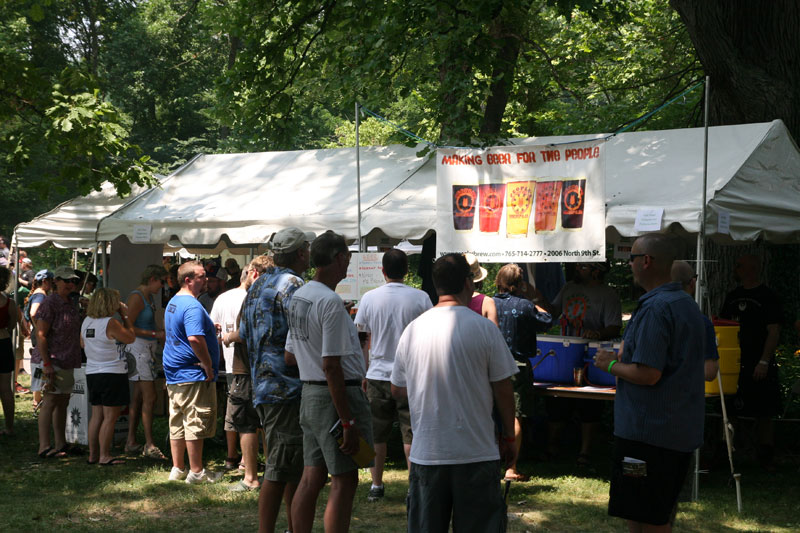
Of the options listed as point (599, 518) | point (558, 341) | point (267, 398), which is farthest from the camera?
point (558, 341)

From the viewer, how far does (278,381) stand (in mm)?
4828

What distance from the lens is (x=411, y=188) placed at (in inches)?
361

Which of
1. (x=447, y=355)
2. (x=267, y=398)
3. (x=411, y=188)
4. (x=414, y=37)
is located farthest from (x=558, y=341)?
(x=414, y=37)

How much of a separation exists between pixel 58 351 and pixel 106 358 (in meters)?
0.88

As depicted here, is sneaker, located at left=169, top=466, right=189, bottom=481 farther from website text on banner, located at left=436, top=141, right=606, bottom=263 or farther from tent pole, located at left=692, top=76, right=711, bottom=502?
tent pole, located at left=692, top=76, right=711, bottom=502

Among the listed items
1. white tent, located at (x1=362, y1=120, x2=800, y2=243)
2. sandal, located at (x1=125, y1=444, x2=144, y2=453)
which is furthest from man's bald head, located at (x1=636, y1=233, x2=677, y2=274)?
sandal, located at (x1=125, y1=444, x2=144, y2=453)

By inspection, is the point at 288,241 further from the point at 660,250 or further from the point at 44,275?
the point at 44,275

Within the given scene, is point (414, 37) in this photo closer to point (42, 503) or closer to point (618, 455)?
point (42, 503)

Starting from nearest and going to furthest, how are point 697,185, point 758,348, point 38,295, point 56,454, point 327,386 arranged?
point 327,386 < point 697,185 < point 758,348 < point 56,454 < point 38,295

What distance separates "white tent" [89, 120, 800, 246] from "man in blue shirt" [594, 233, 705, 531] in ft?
10.5

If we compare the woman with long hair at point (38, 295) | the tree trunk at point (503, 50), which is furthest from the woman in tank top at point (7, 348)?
the tree trunk at point (503, 50)

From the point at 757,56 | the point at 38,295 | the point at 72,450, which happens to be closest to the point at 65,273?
the point at 72,450

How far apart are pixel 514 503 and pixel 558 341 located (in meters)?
1.57

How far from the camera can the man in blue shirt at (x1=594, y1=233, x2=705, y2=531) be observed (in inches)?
151
